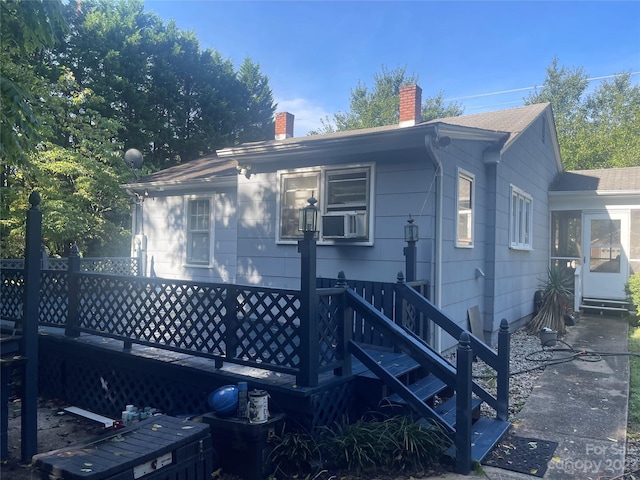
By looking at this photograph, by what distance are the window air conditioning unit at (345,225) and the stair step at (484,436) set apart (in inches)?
124

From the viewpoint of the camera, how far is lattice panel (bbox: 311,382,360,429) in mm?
3982

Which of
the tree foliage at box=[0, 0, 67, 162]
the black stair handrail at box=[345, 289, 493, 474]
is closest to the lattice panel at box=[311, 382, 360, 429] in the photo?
the black stair handrail at box=[345, 289, 493, 474]

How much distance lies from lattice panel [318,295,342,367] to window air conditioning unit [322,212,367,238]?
2.63m

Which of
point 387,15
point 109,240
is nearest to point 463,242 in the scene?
point 387,15

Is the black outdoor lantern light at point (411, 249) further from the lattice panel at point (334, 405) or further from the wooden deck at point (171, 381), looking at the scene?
the lattice panel at point (334, 405)

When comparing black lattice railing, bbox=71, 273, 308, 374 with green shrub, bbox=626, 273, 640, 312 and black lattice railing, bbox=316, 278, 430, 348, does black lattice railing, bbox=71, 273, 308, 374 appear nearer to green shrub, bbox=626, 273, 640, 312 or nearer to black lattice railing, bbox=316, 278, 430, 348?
black lattice railing, bbox=316, 278, 430, 348

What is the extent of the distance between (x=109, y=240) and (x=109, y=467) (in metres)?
13.8

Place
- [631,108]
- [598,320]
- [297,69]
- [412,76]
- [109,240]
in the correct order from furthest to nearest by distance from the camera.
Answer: [412,76], [631,108], [297,69], [109,240], [598,320]

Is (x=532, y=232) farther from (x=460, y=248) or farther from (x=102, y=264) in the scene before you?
(x=102, y=264)

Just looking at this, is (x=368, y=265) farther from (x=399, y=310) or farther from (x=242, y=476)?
(x=242, y=476)

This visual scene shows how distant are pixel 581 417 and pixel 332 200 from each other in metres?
4.31

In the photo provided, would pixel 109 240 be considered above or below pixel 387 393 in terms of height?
above

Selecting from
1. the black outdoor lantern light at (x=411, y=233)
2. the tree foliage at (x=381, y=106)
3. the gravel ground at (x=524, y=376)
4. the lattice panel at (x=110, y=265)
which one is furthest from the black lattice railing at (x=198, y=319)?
the tree foliage at (x=381, y=106)

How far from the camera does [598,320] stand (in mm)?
10812
